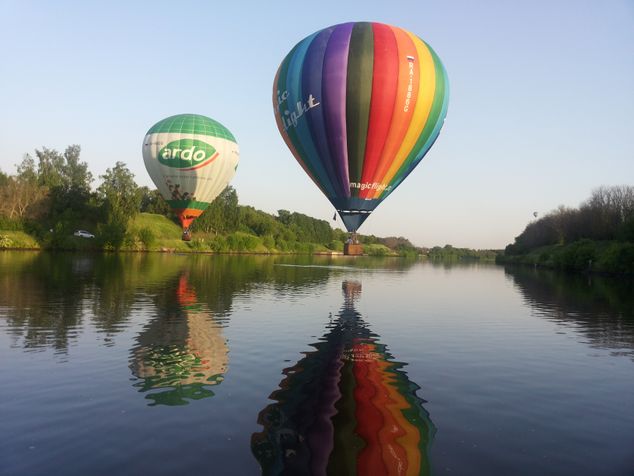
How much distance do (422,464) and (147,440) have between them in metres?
4.91

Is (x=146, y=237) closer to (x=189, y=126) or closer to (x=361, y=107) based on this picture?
(x=189, y=126)

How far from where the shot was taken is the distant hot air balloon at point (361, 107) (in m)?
25.7

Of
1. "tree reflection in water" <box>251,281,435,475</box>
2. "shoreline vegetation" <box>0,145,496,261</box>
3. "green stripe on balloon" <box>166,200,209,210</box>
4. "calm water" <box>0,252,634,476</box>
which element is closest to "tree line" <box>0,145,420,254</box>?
"shoreline vegetation" <box>0,145,496,261</box>

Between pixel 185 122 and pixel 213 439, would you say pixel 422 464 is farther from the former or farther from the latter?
pixel 185 122

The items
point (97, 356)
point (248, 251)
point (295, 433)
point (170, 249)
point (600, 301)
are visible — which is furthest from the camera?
point (248, 251)

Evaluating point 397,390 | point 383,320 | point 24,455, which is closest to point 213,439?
point 24,455

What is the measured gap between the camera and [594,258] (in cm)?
8312

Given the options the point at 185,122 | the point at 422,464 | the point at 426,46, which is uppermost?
the point at 185,122

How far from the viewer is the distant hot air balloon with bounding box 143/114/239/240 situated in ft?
207

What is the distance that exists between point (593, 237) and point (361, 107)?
9579 centimetres

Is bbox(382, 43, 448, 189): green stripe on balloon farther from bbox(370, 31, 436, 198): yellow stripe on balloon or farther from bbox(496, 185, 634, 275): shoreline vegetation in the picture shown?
bbox(496, 185, 634, 275): shoreline vegetation

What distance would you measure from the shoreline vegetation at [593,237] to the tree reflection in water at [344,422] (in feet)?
224

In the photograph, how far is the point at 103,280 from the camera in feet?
122

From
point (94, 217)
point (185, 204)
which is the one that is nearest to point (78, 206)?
point (94, 217)
